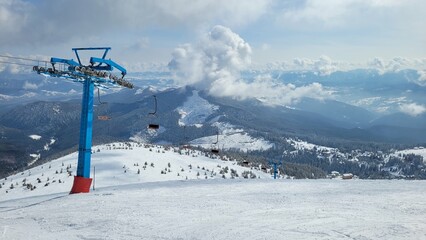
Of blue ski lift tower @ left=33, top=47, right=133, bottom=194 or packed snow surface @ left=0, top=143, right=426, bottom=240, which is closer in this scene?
packed snow surface @ left=0, top=143, right=426, bottom=240

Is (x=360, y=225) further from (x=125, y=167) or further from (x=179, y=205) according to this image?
(x=125, y=167)

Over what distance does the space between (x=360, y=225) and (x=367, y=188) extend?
11312 millimetres

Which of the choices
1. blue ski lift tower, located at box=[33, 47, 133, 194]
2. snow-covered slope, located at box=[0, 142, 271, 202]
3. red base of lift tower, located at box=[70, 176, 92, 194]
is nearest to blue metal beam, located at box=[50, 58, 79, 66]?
blue ski lift tower, located at box=[33, 47, 133, 194]

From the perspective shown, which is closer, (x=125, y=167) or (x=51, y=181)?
(x=51, y=181)

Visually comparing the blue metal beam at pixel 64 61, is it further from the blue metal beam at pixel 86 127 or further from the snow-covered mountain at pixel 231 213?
the snow-covered mountain at pixel 231 213

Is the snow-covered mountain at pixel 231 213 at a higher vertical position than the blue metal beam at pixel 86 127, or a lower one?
lower

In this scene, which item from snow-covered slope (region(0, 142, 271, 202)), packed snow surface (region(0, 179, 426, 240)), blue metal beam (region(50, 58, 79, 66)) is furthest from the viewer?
snow-covered slope (region(0, 142, 271, 202))

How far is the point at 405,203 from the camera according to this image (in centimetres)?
2080

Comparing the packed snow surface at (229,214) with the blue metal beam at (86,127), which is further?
the blue metal beam at (86,127)

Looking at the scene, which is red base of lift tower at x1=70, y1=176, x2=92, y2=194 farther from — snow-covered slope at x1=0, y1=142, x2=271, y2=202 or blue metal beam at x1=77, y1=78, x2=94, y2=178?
snow-covered slope at x1=0, y1=142, x2=271, y2=202

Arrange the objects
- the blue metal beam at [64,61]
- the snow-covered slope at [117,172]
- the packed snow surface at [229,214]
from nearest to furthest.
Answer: the packed snow surface at [229,214]
the blue metal beam at [64,61]
the snow-covered slope at [117,172]

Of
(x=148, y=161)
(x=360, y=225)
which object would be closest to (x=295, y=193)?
(x=360, y=225)

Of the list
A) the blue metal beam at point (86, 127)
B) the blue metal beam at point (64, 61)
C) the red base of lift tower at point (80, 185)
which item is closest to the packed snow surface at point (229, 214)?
the red base of lift tower at point (80, 185)

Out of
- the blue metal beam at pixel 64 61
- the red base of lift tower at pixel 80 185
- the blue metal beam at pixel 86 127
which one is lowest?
the red base of lift tower at pixel 80 185
